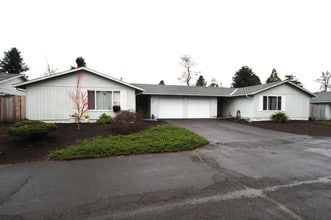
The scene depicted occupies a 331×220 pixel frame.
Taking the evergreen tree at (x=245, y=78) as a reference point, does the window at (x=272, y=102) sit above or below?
below

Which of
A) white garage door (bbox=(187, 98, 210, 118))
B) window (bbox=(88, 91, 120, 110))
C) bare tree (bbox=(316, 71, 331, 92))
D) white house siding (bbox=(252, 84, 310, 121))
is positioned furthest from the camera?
bare tree (bbox=(316, 71, 331, 92))

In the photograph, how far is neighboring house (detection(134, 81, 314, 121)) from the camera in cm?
2088

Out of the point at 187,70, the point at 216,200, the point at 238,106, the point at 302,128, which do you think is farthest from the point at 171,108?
the point at 187,70

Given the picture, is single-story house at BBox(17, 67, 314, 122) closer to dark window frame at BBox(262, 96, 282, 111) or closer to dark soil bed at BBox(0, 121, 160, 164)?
dark window frame at BBox(262, 96, 282, 111)

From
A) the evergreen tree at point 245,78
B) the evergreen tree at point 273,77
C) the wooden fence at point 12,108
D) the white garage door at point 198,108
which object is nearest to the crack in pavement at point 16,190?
the wooden fence at point 12,108

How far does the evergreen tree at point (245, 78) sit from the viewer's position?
37.9 m

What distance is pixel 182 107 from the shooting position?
74.2 feet

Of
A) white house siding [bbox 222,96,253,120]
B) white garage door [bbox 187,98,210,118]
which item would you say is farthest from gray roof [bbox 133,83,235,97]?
white house siding [bbox 222,96,253,120]

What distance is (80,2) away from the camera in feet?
36.3

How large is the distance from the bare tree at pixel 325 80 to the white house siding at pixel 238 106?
38442 mm

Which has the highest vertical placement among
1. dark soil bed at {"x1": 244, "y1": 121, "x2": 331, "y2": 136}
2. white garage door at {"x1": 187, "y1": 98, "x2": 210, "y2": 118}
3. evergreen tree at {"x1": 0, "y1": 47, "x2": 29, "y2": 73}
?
evergreen tree at {"x1": 0, "y1": 47, "x2": 29, "y2": 73}

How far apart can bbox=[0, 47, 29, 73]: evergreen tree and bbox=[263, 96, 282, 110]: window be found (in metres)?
41.8

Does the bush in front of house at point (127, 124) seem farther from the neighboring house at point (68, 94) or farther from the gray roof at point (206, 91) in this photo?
the gray roof at point (206, 91)

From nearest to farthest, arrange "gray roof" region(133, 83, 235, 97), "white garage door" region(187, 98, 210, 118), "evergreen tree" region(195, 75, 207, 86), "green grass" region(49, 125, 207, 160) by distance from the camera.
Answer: "green grass" region(49, 125, 207, 160)
"gray roof" region(133, 83, 235, 97)
"white garage door" region(187, 98, 210, 118)
"evergreen tree" region(195, 75, 207, 86)
